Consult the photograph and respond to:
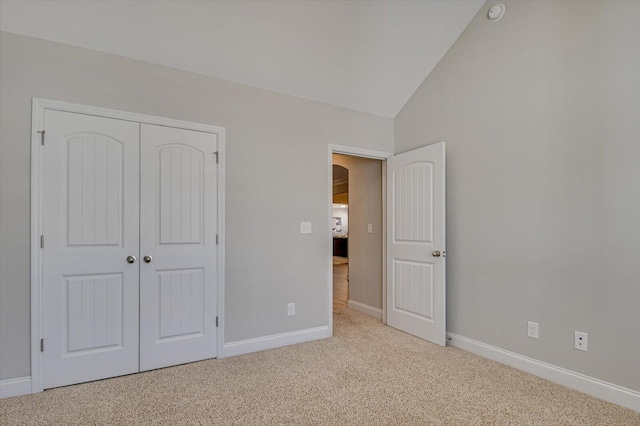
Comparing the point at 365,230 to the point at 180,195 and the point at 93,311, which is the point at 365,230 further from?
the point at 93,311

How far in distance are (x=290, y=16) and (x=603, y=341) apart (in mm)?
3353

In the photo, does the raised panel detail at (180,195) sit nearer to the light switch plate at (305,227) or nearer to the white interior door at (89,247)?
the white interior door at (89,247)

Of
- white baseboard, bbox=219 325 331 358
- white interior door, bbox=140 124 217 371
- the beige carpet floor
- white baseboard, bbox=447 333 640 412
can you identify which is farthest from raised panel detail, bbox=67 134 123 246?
white baseboard, bbox=447 333 640 412

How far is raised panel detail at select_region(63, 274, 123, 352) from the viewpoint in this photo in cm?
248

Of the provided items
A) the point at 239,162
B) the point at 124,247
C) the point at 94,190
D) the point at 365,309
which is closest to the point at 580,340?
the point at 365,309

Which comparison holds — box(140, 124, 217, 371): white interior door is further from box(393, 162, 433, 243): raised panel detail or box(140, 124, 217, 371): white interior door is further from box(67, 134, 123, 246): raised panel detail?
box(393, 162, 433, 243): raised panel detail

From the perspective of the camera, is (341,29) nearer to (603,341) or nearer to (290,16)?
(290,16)

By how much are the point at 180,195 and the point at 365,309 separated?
9.37ft

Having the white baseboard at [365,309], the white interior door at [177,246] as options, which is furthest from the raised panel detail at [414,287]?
the white interior door at [177,246]

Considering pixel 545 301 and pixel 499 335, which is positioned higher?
pixel 545 301

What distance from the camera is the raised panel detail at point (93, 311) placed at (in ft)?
8.15

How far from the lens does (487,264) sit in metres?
3.07

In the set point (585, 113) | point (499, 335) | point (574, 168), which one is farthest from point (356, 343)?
point (585, 113)

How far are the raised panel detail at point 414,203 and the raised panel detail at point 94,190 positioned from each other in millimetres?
2724
